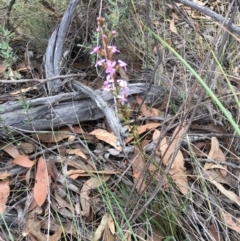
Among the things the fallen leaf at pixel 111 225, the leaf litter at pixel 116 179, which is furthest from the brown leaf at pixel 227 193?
the fallen leaf at pixel 111 225

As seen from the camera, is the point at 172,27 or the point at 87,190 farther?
the point at 172,27

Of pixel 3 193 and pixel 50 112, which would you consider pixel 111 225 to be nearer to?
pixel 3 193

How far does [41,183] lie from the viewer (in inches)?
69.2

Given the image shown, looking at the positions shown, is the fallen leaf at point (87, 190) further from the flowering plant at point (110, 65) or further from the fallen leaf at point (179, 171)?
the flowering plant at point (110, 65)

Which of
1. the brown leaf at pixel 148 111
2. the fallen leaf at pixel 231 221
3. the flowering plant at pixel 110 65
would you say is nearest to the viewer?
the flowering plant at pixel 110 65

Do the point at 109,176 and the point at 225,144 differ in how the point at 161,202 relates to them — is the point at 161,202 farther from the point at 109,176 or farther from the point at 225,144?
the point at 225,144

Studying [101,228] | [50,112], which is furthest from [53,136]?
[101,228]

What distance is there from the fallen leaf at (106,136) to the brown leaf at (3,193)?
39 cm

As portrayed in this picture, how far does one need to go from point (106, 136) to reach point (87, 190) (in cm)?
25

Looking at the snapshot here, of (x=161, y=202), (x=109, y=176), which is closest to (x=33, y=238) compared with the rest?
(x=109, y=176)

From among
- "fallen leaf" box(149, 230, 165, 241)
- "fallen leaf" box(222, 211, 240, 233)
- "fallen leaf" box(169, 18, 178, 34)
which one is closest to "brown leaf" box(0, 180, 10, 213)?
"fallen leaf" box(149, 230, 165, 241)

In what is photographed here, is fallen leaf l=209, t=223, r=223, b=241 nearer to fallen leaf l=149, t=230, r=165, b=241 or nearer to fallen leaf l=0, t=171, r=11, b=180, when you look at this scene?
fallen leaf l=149, t=230, r=165, b=241

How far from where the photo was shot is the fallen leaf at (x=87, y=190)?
169 centimetres

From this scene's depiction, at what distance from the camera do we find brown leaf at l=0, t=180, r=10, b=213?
66.9 inches
